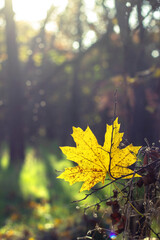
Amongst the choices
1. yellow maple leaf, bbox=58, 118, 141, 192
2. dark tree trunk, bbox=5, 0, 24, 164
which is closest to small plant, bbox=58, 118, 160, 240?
yellow maple leaf, bbox=58, 118, 141, 192

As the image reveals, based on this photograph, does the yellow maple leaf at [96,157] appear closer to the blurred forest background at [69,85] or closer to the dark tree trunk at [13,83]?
the blurred forest background at [69,85]

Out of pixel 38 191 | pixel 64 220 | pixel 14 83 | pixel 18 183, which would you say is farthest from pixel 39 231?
pixel 14 83

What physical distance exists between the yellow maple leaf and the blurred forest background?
169mm

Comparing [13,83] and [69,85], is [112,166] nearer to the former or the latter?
[13,83]

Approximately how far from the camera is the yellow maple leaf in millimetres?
1072

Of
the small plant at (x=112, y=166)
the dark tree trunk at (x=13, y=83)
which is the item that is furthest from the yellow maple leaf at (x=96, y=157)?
the dark tree trunk at (x=13, y=83)

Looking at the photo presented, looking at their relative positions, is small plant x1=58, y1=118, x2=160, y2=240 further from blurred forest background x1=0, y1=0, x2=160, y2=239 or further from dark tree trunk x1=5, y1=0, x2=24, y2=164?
dark tree trunk x1=5, y1=0, x2=24, y2=164

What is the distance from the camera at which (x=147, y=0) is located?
6.49ft

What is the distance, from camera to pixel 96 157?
1109 mm

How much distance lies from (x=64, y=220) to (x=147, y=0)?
291 cm

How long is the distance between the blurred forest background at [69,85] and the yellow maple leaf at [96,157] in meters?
0.17

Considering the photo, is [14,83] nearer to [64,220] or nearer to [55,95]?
[64,220]

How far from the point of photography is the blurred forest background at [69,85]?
3191mm

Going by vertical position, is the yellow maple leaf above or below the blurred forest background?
below
